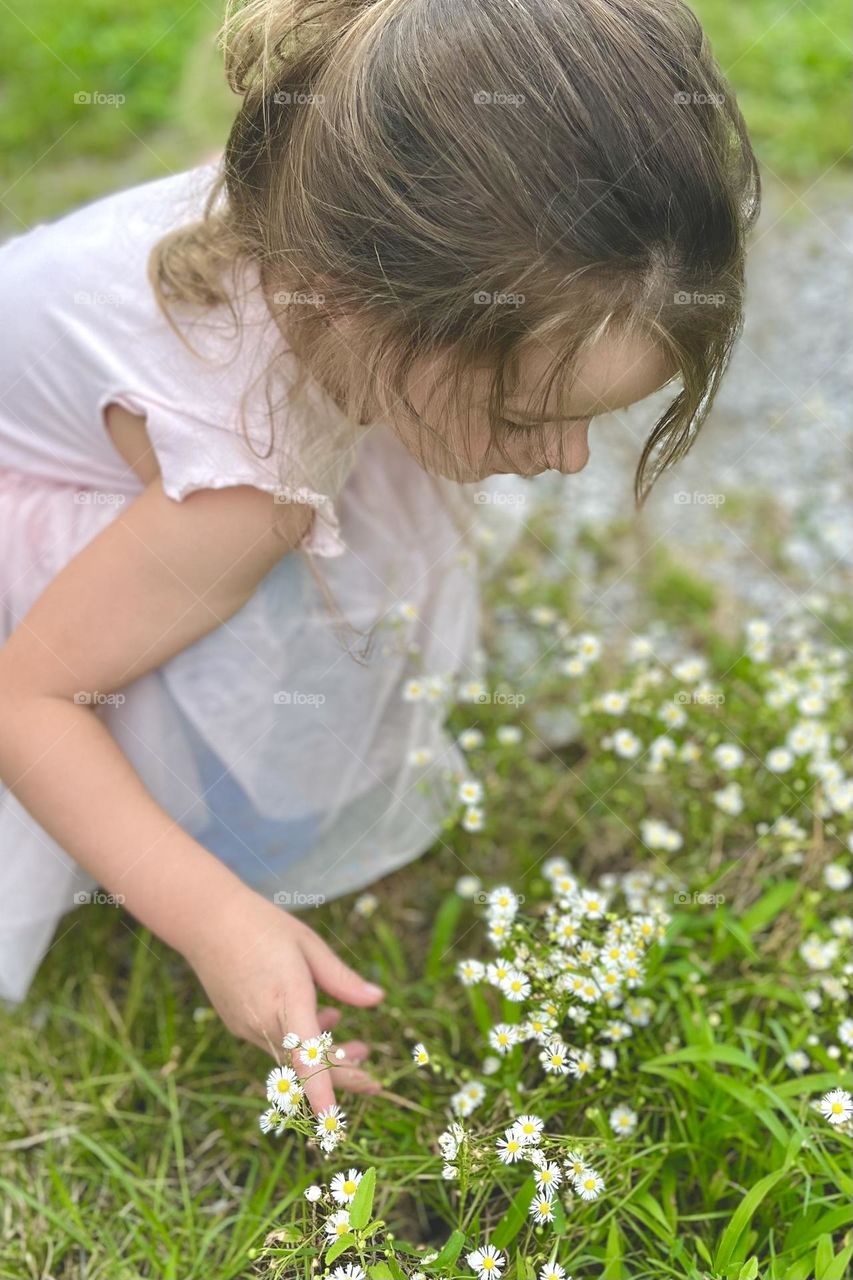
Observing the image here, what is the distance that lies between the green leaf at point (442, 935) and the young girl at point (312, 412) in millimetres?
103

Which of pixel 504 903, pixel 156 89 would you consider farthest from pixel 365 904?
pixel 156 89

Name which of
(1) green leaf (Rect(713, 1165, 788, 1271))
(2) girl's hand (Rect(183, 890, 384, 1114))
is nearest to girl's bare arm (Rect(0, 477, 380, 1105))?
(2) girl's hand (Rect(183, 890, 384, 1114))

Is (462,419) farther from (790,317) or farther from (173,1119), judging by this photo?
(790,317)

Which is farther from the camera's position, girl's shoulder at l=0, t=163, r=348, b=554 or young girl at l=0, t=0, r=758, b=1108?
girl's shoulder at l=0, t=163, r=348, b=554

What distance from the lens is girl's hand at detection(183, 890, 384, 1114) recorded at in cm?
133

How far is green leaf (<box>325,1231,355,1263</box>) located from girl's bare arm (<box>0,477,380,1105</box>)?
0.97 feet

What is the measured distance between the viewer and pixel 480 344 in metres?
1.13

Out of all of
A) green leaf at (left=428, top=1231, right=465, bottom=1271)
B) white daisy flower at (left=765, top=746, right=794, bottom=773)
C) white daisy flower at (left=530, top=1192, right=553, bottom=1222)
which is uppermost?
green leaf at (left=428, top=1231, right=465, bottom=1271)

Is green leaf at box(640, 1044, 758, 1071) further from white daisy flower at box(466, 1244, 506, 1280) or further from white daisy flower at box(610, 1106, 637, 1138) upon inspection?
white daisy flower at box(466, 1244, 506, 1280)

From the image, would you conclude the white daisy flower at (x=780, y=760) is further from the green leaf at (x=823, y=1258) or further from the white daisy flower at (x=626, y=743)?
the green leaf at (x=823, y=1258)

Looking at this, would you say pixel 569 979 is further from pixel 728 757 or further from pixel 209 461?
pixel 209 461

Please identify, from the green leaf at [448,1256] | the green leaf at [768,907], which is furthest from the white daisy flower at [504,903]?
the green leaf at [768,907]

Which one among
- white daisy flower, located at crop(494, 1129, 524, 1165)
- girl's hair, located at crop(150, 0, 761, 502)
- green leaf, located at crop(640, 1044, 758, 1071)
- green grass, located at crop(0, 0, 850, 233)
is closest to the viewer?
girl's hair, located at crop(150, 0, 761, 502)

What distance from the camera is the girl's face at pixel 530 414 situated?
3.79 ft
